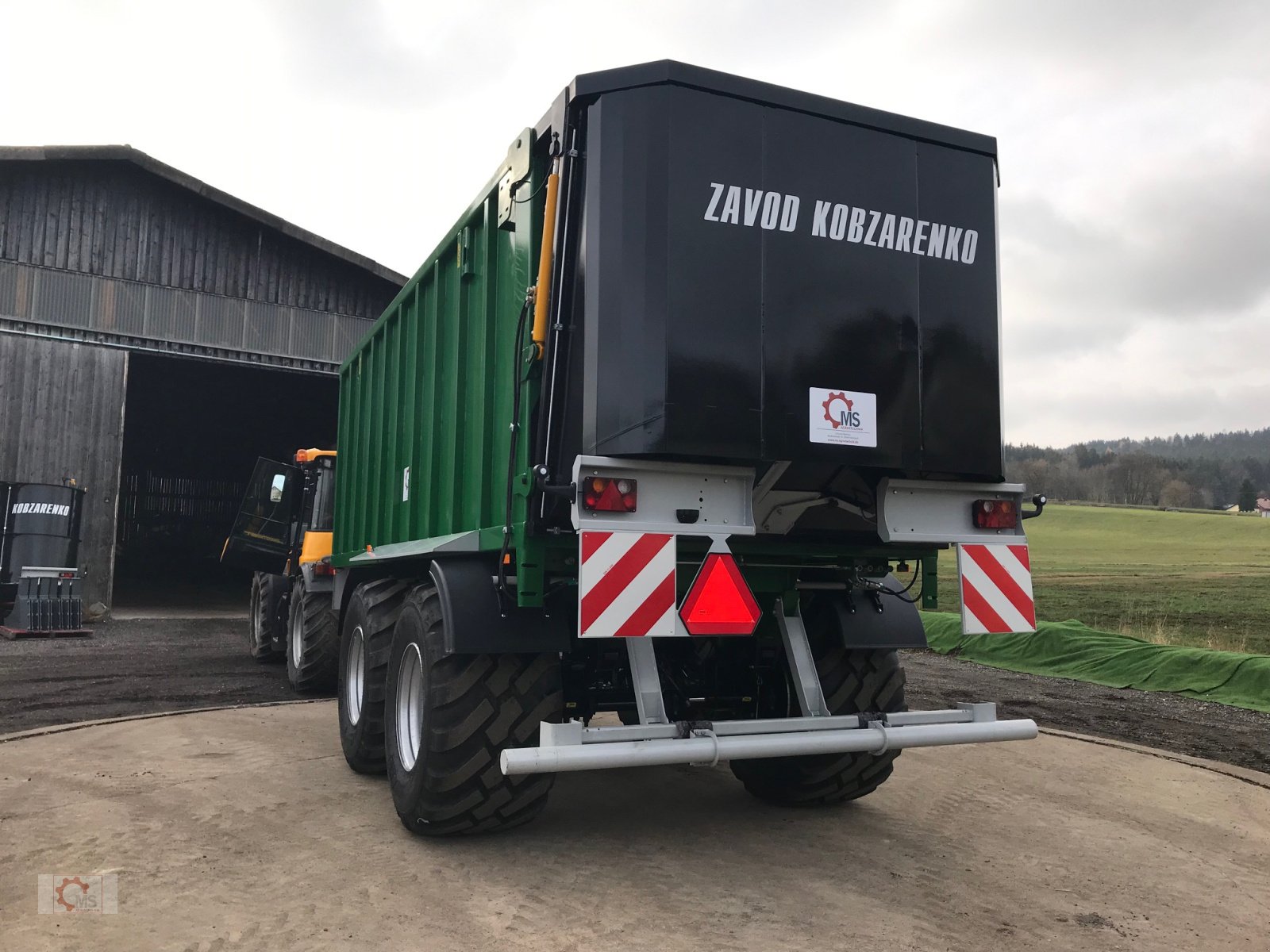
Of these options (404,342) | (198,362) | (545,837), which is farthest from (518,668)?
(198,362)

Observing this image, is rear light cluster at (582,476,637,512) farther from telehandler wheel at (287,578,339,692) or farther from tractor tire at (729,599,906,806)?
telehandler wheel at (287,578,339,692)

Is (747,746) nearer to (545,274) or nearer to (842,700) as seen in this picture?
(842,700)

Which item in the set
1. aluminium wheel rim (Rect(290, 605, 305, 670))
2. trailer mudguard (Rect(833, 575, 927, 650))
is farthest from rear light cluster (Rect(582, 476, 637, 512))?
aluminium wheel rim (Rect(290, 605, 305, 670))

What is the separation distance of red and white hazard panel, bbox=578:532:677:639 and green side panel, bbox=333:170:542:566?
1.86ft

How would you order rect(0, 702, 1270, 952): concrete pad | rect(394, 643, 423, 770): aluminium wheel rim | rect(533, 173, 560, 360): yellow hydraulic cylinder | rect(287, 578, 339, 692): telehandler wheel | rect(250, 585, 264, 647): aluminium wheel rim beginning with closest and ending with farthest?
rect(0, 702, 1270, 952): concrete pad
rect(533, 173, 560, 360): yellow hydraulic cylinder
rect(394, 643, 423, 770): aluminium wheel rim
rect(287, 578, 339, 692): telehandler wheel
rect(250, 585, 264, 647): aluminium wheel rim

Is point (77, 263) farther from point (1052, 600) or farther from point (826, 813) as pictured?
point (1052, 600)

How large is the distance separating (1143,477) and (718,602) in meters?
80.9

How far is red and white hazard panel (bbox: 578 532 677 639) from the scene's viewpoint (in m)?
3.62

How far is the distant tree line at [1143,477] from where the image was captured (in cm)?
7156

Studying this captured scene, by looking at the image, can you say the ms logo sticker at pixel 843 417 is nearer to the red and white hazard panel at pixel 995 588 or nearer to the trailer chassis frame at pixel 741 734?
the red and white hazard panel at pixel 995 588

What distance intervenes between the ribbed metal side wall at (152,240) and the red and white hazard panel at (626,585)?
17730 millimetres

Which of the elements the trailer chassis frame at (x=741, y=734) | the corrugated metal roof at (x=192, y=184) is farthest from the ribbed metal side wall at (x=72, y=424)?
the trailer chassis frame at (x=741, y=734)

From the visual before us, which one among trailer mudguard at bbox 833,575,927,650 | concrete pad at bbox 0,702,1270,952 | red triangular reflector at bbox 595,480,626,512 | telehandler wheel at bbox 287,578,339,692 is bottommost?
concrete pad at bbox 0,702,1270,952

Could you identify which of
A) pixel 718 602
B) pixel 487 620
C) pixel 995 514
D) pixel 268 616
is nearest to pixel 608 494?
pixel 718 602
